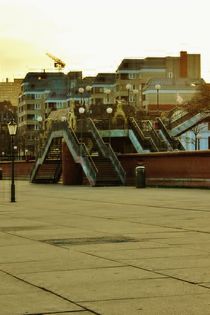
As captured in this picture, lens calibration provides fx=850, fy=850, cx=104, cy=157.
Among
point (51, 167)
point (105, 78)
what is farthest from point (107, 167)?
point (105, 78)

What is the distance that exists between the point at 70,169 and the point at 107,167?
558cm

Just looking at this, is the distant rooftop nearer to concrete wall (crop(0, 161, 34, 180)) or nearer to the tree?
the tree

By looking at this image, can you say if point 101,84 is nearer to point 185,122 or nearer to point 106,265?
point 185,122

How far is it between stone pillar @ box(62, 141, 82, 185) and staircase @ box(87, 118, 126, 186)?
318 cm

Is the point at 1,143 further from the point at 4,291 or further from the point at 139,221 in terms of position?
the point at 4,291

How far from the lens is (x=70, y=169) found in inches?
2502

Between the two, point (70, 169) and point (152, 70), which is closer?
point (70, 169)

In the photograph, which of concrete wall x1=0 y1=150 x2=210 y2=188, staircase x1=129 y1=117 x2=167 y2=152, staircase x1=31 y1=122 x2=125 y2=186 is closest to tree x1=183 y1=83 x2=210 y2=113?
staircase x1=129 y1=117 x2=167 y2=152

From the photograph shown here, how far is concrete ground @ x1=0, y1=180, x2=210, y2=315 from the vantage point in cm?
982

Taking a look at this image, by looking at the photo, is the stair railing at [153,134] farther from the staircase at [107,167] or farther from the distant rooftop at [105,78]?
the distant rooftop at [105,78]

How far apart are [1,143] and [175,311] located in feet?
542

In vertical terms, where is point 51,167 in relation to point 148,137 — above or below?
below

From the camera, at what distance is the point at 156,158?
56.0 m

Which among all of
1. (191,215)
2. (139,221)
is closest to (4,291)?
(139,221)
